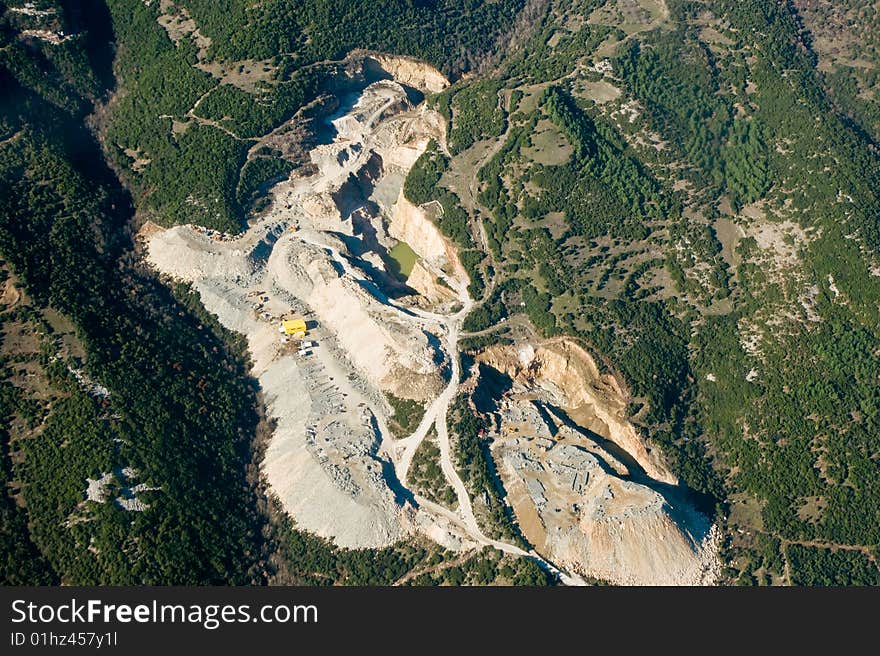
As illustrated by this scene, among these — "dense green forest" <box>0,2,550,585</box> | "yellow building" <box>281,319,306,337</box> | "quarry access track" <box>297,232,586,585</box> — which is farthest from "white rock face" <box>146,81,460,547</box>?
"dense green forest" <box>0,2,550,585</box>

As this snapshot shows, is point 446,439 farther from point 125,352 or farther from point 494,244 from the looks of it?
point 125,352

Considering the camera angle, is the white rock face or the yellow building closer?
the white rock face

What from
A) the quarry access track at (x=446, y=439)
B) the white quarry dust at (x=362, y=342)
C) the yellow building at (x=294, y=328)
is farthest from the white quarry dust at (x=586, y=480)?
the yellow building at (x=294, y=328)

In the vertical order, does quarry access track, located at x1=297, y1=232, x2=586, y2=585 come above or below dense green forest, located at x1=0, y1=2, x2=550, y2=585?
below

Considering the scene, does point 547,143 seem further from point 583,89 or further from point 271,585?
point 271,585

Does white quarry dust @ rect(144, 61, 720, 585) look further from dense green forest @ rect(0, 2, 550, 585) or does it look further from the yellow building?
dense green forest @ rect(0, 2, 550, 585)

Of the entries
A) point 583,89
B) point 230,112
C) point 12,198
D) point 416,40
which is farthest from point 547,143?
point 12,198
